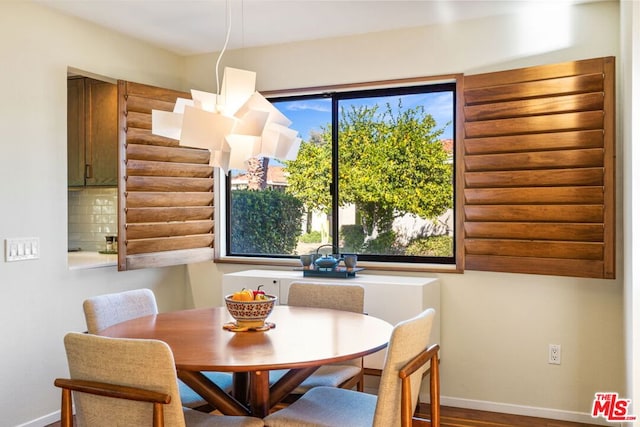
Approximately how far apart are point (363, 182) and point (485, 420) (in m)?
1.74

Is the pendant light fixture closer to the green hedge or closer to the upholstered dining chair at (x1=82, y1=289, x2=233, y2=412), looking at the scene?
the upholstered dining chair at (x1=82, y1=289, x2=233, y2=412)

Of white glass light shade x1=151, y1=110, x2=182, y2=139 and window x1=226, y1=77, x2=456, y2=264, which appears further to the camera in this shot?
window x1=226, y1=77, x2=456, y2=264

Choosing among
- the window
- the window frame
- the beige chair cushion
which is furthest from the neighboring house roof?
the beige chair cushion

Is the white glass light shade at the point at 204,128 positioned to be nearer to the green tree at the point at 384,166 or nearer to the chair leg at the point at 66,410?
the chair leg at the point at 66,410

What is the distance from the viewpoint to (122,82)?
12.1ft

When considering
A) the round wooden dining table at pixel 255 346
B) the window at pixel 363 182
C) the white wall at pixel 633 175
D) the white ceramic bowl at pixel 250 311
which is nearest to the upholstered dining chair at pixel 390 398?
the round wooden dining table at pixel 255 346

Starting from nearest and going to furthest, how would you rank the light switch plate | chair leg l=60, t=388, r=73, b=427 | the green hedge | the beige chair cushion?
1. chair leg l=60, t=388, r=73, b=427
2. the beige chair cushion
3. the light switch plate
4. the green hedge

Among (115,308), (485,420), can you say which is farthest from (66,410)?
(485,420)

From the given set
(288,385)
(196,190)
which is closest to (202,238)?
(196,190)

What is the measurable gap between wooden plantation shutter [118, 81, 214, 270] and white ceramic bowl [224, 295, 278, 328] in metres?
1.53

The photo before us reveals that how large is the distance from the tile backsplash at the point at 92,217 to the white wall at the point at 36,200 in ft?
2.86

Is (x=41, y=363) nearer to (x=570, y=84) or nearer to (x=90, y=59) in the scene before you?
(x=90, y=59)

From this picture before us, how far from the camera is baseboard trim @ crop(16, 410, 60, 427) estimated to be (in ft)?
10.8

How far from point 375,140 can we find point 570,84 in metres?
1.31
